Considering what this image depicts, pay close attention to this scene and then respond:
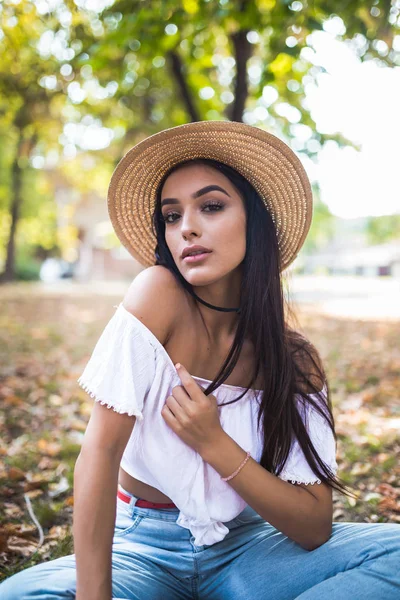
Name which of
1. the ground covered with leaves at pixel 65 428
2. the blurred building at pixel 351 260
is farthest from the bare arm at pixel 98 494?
the blurred building at pixel 351 260

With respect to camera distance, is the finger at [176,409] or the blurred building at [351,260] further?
the blurred building at [351,260]

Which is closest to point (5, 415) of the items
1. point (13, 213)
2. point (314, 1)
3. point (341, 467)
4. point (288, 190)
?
point (341, 467)

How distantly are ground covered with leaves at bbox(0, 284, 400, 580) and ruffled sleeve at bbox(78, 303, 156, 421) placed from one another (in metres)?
1.24

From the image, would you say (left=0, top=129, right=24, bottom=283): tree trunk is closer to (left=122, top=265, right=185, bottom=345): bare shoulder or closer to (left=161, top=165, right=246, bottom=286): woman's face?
(left=161, top=165, right=246, bottom=286): woman's face

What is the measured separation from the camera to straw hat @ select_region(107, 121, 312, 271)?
2.04 meters

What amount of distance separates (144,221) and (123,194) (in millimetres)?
172

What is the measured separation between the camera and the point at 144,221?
7.96ft

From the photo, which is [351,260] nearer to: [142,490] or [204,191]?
[204,191]

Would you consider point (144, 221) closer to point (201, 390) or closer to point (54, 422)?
point (201, 390)

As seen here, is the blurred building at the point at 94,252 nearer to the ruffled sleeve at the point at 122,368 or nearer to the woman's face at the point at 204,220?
the woman's face at the point at 204,220

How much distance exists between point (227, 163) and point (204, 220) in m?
0.34

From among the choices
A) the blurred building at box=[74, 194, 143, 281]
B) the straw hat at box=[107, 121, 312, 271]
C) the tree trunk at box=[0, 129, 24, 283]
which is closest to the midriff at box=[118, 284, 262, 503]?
the straw hat at box=[107, 121, 312, 271]

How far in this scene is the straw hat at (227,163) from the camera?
6.69 ft

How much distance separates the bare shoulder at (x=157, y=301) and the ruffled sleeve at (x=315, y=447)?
639 mm
